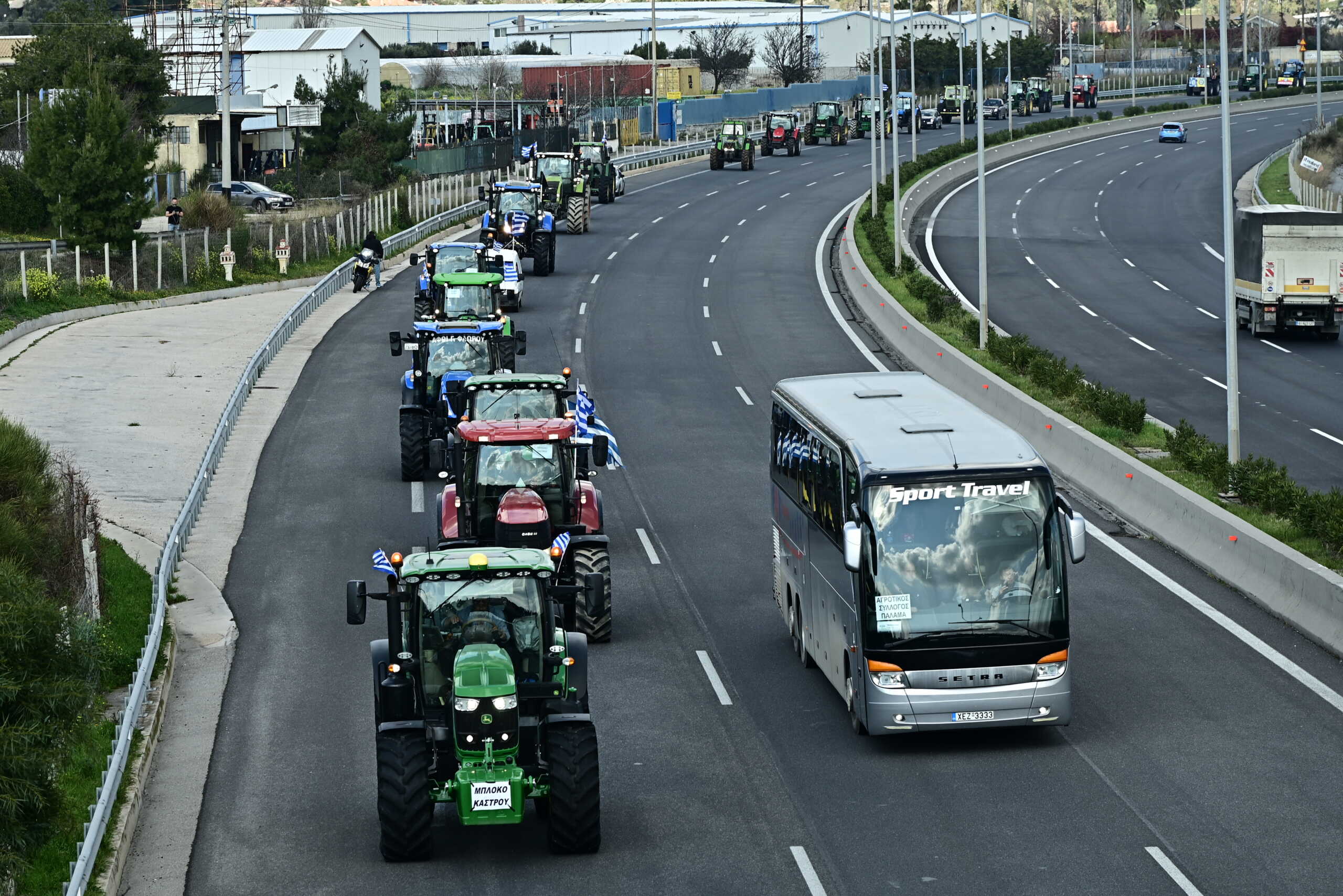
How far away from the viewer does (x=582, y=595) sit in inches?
792

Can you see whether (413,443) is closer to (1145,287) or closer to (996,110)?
(1145,287)

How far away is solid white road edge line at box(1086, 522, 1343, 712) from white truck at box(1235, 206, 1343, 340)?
2162 centimetres

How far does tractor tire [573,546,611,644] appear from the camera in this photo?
20156 millimetres

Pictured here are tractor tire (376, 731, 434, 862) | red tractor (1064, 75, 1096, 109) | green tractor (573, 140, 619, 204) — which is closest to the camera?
tractor tire (376, 731, 434, 862)

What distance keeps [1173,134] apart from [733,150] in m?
29.2

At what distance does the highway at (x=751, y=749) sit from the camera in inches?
543

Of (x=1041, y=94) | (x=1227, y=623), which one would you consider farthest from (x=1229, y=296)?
(x=1041, y=94)

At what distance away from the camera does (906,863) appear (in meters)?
13.9

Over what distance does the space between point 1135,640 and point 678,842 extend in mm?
7733

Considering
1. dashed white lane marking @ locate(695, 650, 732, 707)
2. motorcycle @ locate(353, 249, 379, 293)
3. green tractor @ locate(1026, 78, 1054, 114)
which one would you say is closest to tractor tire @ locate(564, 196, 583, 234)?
motorcycle @ locate(353, 249, 379, 293)

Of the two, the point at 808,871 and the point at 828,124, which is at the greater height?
the point at 828,124

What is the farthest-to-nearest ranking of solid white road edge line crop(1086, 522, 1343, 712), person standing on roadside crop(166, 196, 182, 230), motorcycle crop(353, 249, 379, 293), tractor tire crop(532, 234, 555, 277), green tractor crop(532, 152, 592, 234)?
green tractor crop(532, 152, 592, 234)
person standing on roadside crop(166, 196, 182, 230)
tractor tire crop(532, 234, 555, 277)
motorcycle crop(353, 249, 379, 293)
solid white road edge line crop(1086, 522, 1343, 712)

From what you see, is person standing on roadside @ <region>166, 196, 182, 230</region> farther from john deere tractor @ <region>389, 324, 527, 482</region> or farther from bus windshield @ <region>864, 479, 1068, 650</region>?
bus windshield @ <region>864, 479, 1068, 650</region>

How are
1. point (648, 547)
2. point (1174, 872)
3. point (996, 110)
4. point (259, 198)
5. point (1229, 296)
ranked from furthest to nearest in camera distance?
point (996, 110), point (259, 198), point (1229, 296), point (648, 547), point (1174, 872)
